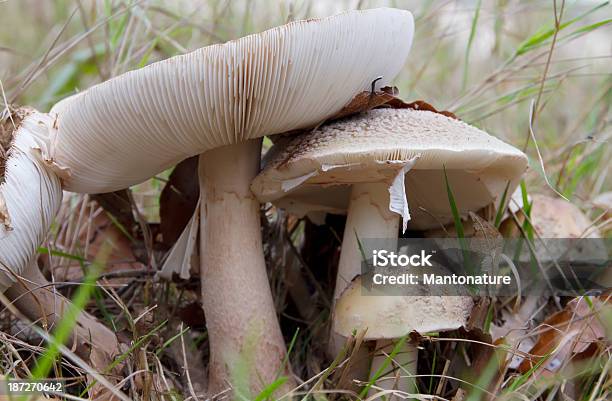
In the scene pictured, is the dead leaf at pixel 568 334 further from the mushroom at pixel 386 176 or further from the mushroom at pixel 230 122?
the mushroom at pixel 230 122

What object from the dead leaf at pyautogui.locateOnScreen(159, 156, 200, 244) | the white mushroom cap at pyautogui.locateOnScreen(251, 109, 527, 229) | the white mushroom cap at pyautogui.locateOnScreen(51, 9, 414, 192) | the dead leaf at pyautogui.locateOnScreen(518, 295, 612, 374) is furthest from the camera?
the dead leaf at pyautogui.locateOnScreen(159, 156, 200, 244)

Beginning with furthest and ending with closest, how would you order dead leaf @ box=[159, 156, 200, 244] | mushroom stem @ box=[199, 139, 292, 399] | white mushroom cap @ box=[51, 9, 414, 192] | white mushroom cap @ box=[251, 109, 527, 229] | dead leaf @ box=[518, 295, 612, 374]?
dead leaf @ box=[159, 156, 200, 244], mushroom stem @ box=[199, 139, 292, 399], dead leaf @ box=[518, 295, 612, 374], white mushroom cap @ box=[251, 109, 527, 229], white mushroom cap @ box=[51, 9, 414, 192]

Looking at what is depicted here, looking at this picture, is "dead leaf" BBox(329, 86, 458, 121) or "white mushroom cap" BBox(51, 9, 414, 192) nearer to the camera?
"white mushroom cap" BBox(51, 9, 414, 192)

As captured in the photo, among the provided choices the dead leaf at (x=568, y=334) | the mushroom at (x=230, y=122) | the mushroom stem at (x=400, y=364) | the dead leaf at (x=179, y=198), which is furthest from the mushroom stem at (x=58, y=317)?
the dead leaf at (x=568, y=334)

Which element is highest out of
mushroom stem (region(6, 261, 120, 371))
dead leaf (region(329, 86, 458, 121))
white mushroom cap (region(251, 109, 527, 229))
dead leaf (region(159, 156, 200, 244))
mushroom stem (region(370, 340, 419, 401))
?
dead leaf (region(329, 86, 458, 121))

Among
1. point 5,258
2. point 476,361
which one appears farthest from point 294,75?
point 476,361

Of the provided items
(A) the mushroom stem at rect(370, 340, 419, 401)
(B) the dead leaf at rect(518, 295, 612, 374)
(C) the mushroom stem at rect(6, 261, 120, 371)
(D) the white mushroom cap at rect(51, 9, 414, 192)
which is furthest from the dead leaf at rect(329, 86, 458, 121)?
(C) the mushroom stem at rect(6, 261, 120, 371)

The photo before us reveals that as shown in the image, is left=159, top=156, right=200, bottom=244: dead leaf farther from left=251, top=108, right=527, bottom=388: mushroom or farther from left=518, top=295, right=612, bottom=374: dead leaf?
left=518, top=295, right=612, bottom=374: dead leaf

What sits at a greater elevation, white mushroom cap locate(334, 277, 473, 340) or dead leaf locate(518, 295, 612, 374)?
white mushroom cap locate(334, 277, 473, 340)

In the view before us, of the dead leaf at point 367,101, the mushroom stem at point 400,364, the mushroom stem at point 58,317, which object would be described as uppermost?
the dead leaf at point 367,101

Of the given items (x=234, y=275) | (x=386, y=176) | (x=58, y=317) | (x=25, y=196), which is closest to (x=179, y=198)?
(x=234, y=275)
